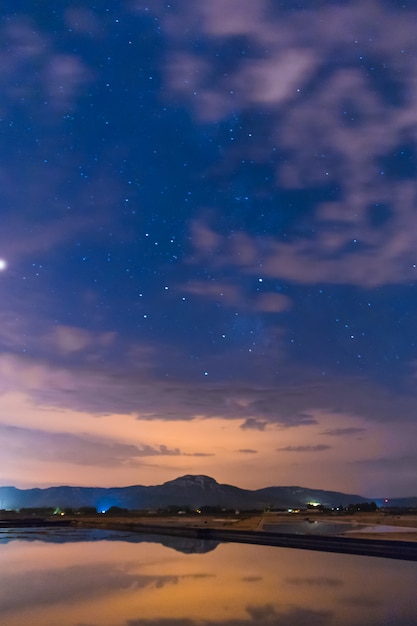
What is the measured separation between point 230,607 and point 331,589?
5.10 meters

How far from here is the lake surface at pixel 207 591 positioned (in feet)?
51.8

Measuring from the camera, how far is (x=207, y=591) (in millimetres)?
20484

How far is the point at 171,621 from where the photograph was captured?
50.5 feet

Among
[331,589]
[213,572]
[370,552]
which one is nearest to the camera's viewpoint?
[331,589]

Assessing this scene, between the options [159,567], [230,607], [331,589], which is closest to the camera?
[230,607]

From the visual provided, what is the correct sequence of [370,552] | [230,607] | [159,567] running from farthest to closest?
[370,552], [159,567], [230,607]

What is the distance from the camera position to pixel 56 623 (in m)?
15.1

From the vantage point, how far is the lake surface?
15789mm

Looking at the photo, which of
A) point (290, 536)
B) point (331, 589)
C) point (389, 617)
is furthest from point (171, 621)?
point (290, 536)

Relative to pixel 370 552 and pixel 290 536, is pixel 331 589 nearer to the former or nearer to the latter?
pixel 370 552

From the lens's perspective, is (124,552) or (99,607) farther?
(124,552)

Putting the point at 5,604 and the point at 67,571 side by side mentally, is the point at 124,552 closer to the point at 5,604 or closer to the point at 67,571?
the point at 67,571

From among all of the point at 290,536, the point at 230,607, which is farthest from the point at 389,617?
the point at 290,536

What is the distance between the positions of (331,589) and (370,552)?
54.4ft
